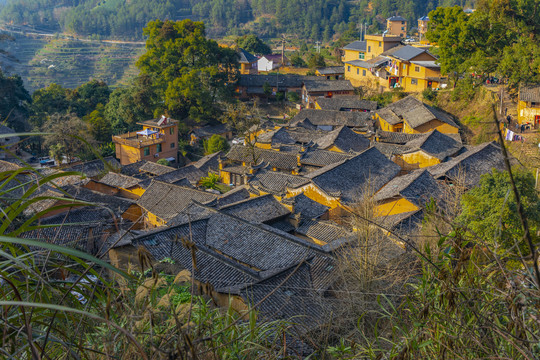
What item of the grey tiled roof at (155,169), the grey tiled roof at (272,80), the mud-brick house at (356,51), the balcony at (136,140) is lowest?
the grey tiled roof at (155,169)

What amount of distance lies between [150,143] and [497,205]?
60.8 ft

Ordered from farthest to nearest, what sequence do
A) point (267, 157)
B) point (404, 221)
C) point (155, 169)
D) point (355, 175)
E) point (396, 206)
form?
point (155, 169), point (267, 157), point (355, 175), point (396, 206), point (404, 221)

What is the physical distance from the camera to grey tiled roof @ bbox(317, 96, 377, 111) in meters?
28.8

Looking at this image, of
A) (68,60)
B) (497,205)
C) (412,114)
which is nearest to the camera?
(497,205)

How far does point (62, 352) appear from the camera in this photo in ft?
6.93

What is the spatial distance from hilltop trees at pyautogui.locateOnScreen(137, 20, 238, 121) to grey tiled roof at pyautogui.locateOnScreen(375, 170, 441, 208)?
52.3 feet

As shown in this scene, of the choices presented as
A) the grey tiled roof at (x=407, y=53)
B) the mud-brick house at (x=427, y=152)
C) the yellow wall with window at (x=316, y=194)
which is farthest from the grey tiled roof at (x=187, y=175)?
the grey tiled roof at (x=407, y=53)

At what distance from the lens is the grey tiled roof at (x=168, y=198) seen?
567 inches

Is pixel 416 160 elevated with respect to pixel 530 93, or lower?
lower

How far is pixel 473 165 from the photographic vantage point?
1645 cm

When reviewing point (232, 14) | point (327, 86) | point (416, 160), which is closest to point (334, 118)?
point (327, 86)

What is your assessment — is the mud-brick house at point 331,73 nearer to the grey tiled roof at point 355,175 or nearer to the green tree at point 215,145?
the green tree at point 215,145

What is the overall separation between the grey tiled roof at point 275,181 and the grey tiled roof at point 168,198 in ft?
5.85

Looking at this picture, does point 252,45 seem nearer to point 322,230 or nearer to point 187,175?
point 187,175
